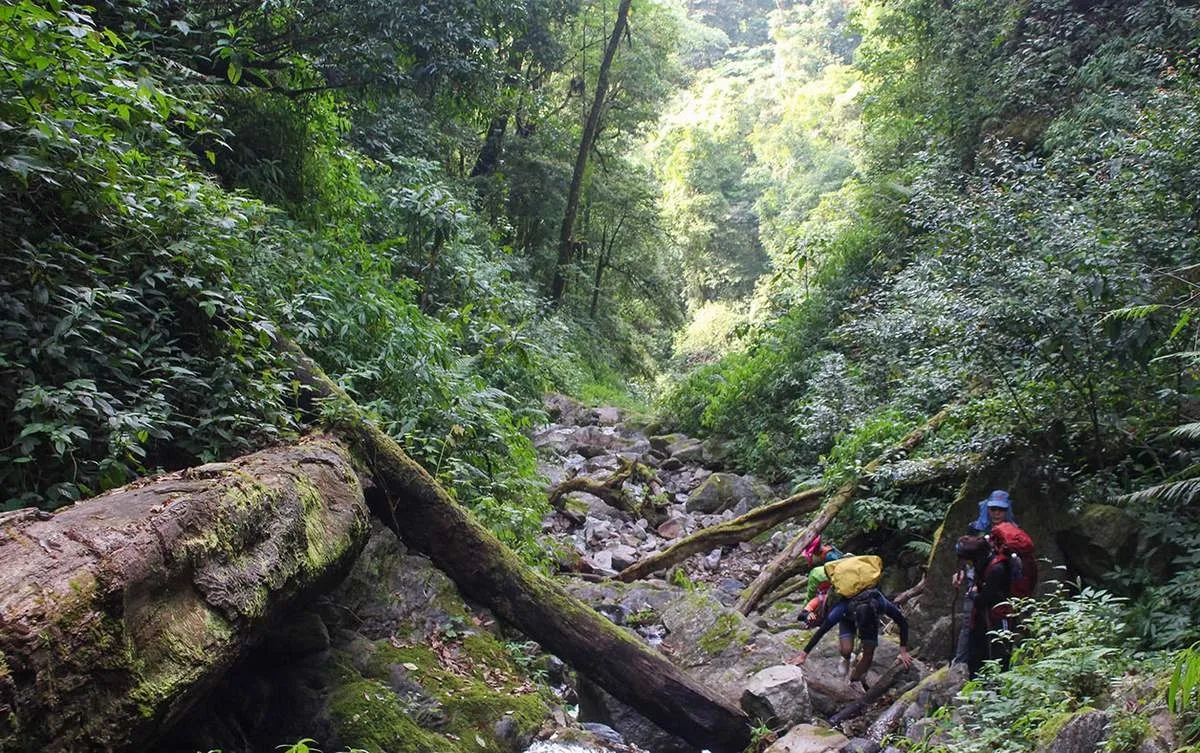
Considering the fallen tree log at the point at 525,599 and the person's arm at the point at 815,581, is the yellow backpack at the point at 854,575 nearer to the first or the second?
the person's arm at the point at 815,581

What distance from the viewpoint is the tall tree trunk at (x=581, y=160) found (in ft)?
73.5

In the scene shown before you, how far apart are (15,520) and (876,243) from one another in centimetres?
1483

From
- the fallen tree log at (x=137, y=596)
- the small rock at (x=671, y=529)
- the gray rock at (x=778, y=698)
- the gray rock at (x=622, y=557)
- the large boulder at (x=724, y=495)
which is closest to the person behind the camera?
the fallen tree log at (x=137, y=596)

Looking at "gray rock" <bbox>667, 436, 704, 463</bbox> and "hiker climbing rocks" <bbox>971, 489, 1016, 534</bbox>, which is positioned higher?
"hiker climbing rocks" <bbox>971, 489, 1016, 534</bbox>

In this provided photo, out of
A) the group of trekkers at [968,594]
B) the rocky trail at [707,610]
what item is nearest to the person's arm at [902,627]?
the group of trekkers at [968,594]

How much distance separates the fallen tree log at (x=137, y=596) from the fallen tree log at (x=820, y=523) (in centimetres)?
607

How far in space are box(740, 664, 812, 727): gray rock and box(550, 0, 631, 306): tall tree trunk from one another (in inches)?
682

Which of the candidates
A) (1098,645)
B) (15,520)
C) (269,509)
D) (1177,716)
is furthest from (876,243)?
(15,520)

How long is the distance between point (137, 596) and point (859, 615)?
17.8 ft

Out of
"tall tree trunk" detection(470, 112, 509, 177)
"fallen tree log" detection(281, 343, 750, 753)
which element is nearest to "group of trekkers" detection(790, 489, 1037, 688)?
"fallen tree log" detection(281, 343, 750, 753)

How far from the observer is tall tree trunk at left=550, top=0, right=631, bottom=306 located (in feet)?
73.5

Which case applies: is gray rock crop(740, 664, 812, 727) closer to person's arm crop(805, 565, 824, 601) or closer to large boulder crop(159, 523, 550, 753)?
person's arm crop(805, 565, 824, 601)

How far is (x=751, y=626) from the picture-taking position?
281 inches

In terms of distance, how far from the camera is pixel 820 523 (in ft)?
29.5
